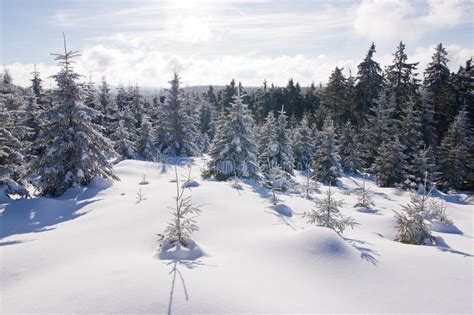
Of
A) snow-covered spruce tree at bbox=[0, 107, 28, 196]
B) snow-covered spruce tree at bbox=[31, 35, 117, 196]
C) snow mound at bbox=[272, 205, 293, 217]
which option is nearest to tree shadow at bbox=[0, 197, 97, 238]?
snow-covered spruce tree at bbox=[0, 107, 28, 196]

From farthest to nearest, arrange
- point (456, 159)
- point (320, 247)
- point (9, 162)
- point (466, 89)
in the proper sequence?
point (466, 89) → point (456, 159) → point (9, 162) → point (320, 247)

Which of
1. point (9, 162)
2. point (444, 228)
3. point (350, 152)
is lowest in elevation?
point (444, 228)

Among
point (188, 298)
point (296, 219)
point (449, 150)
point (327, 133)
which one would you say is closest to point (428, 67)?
point (449, 150)

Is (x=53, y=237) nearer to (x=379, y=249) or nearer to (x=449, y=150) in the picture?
(x=379, y=249)

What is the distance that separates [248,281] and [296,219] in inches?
198

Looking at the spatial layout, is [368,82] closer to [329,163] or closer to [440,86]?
[440,86]

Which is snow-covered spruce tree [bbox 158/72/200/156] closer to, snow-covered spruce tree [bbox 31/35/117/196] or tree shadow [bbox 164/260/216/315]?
snow-covered spruce tree [bbox 31/35/117/196]

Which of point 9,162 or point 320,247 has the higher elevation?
point 9,162

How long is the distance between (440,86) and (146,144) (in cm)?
3318

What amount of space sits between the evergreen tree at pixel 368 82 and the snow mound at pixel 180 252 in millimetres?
37417

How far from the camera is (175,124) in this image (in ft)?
105

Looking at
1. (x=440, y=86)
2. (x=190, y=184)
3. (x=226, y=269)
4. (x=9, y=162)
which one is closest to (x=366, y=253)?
(x=226, y=269)

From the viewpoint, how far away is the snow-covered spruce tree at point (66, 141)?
45.3 ft

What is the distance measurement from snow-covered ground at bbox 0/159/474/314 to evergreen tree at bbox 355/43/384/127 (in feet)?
110
